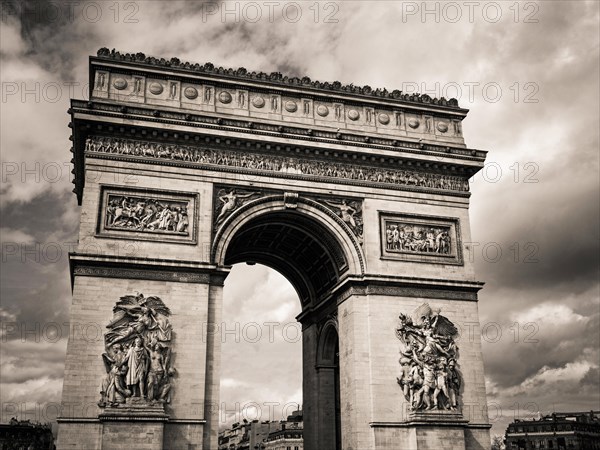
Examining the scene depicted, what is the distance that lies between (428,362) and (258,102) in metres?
12.2

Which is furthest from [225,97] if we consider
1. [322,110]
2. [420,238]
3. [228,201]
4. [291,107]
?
[420,238]

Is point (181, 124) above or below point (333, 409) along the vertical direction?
above

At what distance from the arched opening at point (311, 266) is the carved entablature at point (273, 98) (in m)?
4.24

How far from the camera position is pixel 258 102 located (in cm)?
2927

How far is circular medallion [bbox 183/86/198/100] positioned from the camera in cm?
2842

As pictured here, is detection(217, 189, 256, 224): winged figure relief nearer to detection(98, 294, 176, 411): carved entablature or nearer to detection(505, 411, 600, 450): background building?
detection(98, 294, 176, 411): carved entablature

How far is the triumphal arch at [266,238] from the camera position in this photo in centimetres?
2425

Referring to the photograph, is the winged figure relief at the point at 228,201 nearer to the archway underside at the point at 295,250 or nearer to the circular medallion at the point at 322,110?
the archway underside at the point at 295,250

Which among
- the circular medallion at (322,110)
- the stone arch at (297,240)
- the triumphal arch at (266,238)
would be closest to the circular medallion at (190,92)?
the triumphal arch at (266,238)

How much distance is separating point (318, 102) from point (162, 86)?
6.42 metres

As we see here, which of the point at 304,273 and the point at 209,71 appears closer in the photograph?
the point at 209,71

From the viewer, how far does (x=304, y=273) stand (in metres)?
33.3

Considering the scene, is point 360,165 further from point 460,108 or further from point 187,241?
point 187,241

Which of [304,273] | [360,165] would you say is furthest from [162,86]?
[304,273]
